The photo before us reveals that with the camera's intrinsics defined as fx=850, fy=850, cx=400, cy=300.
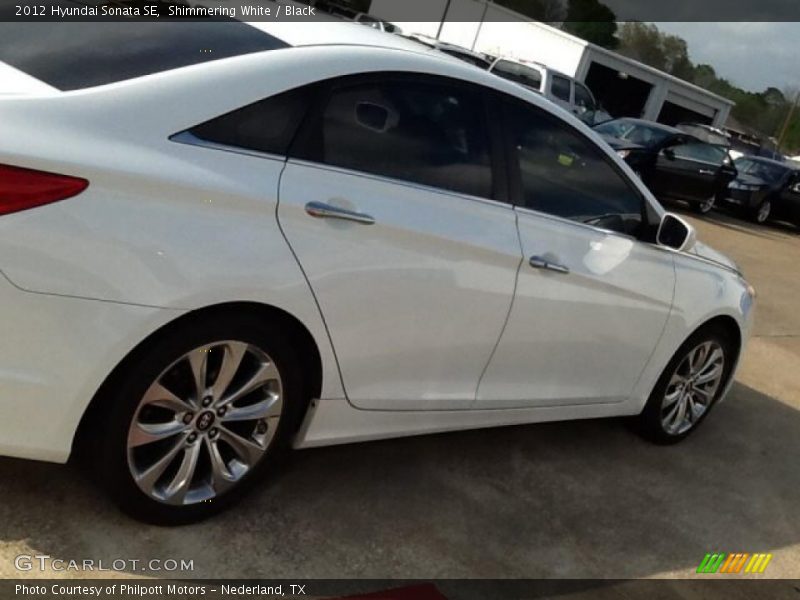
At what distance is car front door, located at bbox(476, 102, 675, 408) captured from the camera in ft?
11.0

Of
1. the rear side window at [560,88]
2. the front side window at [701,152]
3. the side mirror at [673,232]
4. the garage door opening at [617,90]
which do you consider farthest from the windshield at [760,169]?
the side mirror at [673,232]

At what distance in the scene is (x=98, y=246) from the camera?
2.25 meters

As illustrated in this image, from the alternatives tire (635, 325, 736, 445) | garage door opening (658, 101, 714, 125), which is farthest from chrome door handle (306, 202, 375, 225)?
garage door opening (658, 101, 714, 125)

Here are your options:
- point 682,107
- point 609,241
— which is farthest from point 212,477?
point 682,107

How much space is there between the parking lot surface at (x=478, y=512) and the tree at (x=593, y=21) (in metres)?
53.9

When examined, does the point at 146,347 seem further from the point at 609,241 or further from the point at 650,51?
the point at 650,51

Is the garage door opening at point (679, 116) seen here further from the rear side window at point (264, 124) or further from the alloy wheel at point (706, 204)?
the rear side window at point (264, 124)

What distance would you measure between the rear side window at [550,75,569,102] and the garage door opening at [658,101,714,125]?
18678 millimetres

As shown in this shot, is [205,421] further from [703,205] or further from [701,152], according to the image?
[703,205]

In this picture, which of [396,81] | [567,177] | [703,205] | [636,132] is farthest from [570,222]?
[703,205]

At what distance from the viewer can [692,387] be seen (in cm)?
454

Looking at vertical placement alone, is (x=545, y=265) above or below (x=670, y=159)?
above

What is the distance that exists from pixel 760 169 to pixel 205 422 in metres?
17.5

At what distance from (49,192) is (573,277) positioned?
6.73ft
